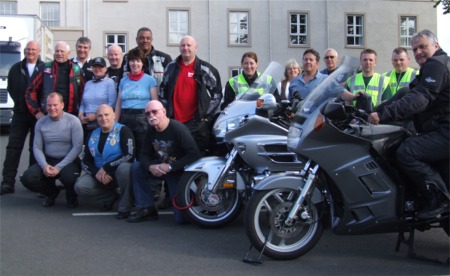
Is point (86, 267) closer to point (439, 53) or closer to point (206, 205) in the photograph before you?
point (206, 205)

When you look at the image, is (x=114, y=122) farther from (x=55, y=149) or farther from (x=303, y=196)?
(x=303, y=196)

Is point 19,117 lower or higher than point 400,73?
lower

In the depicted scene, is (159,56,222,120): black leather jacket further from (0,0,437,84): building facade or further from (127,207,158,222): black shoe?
(0,0,437,84): building facade

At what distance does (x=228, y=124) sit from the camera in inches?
240

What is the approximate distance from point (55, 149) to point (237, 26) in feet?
87.6

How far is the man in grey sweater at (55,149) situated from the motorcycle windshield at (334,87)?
11.4ft

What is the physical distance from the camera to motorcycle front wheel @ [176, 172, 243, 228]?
585cm

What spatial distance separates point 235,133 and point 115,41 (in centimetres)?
2774

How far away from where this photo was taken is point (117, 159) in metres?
6.73

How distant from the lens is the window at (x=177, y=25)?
105ft

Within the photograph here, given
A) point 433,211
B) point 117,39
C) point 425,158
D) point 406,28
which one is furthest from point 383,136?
point 406,28

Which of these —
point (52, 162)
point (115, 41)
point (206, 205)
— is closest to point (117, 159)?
point (52, 162)

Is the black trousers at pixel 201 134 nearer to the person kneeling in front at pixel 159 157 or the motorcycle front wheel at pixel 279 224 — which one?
the person kneeling in front at pixel 159 157

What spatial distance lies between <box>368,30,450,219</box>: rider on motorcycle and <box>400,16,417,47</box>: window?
31.9 m
